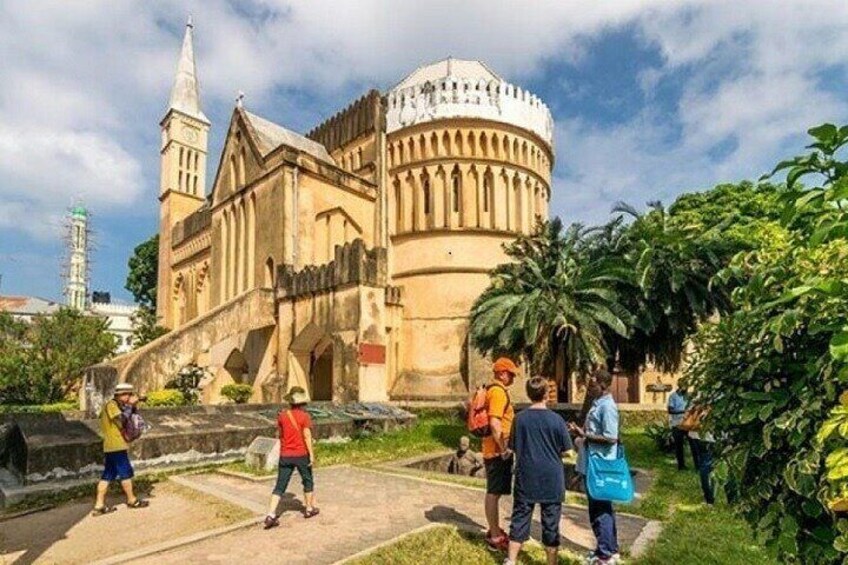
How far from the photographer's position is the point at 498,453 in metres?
5.66

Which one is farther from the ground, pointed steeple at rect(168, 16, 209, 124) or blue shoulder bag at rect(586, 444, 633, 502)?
pointed steeple at rect(168, 16, 209, 124)

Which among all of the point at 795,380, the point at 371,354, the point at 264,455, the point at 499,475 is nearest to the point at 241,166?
the point at 371,354

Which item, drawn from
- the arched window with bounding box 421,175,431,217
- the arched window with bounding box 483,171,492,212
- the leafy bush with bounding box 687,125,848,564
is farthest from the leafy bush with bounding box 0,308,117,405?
the leafy bush with bounding box 687,125,848,564

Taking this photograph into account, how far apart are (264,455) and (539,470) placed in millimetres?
6538

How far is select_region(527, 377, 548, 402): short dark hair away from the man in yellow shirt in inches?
19.8

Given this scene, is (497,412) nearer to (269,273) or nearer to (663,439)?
→ (663,439)

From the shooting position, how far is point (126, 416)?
→ 7.36 meters

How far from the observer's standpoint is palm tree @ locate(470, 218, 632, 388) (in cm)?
1586

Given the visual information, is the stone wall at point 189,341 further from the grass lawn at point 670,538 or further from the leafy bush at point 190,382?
the grass lawn at point 670,538

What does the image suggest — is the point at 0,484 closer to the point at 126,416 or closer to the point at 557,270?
the point at 126,416

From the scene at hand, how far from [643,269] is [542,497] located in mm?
11652

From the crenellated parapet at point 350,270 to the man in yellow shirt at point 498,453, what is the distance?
12557mm

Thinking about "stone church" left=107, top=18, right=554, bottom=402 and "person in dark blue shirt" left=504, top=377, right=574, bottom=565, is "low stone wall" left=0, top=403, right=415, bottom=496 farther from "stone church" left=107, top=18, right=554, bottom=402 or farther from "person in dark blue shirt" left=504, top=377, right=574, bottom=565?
"person in dark blue shirt" left=504, top=377, right=574, bottom=565

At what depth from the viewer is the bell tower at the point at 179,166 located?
3688 cm
